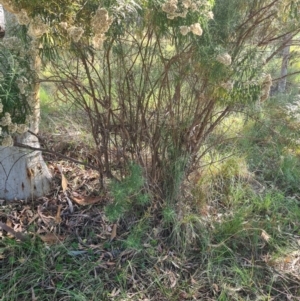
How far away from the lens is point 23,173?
292 cm

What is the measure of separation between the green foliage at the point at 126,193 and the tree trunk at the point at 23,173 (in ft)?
2.13

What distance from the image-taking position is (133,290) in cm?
251

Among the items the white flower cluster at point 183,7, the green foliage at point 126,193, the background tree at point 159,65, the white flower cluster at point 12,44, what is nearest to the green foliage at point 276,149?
the background tree at point 159,65

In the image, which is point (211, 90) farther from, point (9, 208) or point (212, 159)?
point (9, 208)

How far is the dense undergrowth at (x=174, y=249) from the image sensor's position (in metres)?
2.49

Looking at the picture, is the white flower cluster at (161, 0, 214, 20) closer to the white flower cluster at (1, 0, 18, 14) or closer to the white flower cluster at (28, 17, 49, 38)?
the white flower cluster at (28, 17, 49, 38)

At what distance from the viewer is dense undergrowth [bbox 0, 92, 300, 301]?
2494mm

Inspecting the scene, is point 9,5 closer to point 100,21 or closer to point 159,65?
point 100,21

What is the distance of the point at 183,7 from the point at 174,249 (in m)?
1.61

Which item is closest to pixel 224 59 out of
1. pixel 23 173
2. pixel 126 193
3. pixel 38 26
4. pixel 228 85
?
pixel 228 85

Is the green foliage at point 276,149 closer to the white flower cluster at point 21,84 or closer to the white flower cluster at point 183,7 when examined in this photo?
the white flower cluster at point 183,7

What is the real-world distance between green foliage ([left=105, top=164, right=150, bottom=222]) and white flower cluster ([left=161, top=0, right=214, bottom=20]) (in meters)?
1.04

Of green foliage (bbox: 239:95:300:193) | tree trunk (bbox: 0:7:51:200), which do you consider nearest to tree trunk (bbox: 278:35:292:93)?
green foliage (bbox: 239:95:300:193)

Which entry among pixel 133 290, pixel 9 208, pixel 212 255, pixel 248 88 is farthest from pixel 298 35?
pixel 9 208
